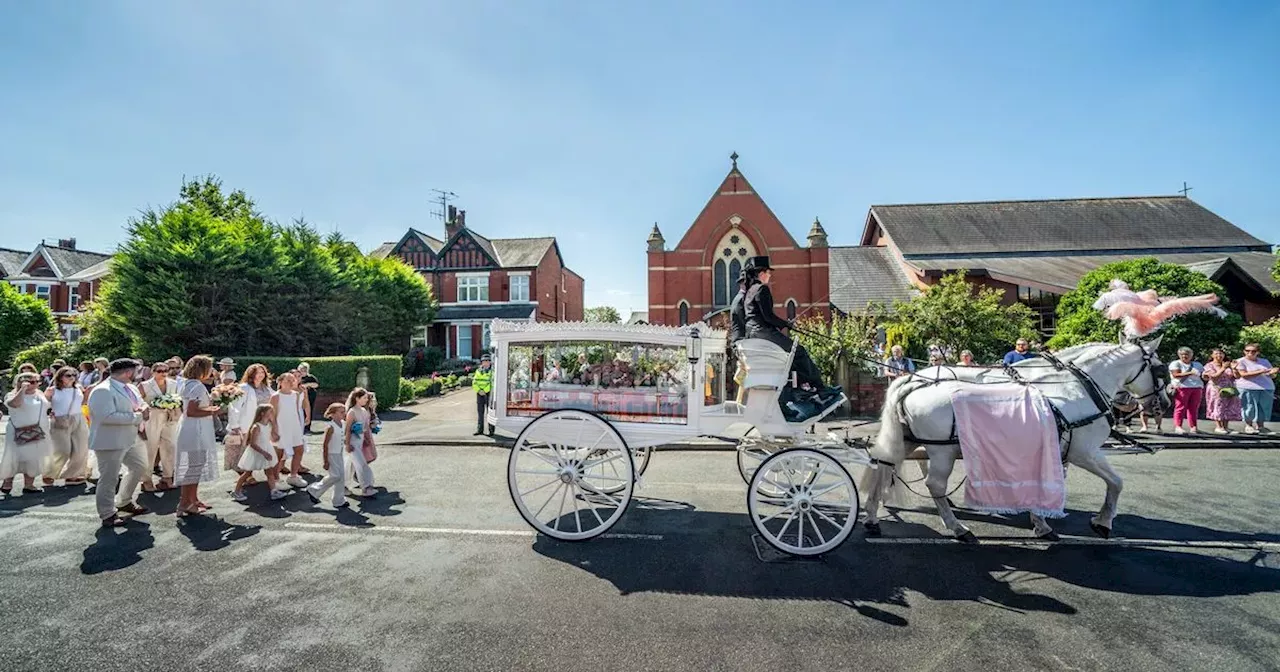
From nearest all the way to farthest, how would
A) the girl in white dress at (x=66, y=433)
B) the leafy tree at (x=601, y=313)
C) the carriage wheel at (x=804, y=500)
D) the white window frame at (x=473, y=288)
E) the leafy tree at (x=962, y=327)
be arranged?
the carriage wheel at (x=804, y=500)
the girl in white dress at (x=66, y=433)
the leafy tree at (x=962, y=327)
the white window frame at (x=473, y=288)
the leafy tree at (x=601, y=313)

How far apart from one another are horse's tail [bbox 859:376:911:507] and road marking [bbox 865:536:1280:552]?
44 cm

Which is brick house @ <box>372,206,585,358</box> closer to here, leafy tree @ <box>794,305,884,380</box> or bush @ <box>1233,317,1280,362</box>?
leafy tree @ <box>794,305,884,380</box>

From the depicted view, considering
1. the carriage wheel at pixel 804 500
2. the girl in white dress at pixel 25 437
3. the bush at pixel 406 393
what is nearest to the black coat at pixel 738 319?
the carriage wheel at pixel 804 500

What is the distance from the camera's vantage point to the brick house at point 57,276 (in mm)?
37250

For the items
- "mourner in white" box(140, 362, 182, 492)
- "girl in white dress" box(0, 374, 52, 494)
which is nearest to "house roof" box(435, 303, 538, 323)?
"mourner in white" box(140, 362, 182, 492)

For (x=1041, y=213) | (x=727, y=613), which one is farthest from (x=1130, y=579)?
(x=1041, y=213)

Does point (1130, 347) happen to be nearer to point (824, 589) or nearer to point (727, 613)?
point (824, 589)

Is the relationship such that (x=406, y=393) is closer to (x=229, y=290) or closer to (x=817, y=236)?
(x=229, y=290)

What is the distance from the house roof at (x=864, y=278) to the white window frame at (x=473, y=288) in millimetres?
19818

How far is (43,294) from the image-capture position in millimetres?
37750

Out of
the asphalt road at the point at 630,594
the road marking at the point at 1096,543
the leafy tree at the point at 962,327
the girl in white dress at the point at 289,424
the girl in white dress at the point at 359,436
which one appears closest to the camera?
the asphalt road at the point at 630,594

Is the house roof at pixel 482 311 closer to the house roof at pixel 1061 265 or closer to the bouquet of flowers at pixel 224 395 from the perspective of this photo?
the house roof at pixel 1061 265

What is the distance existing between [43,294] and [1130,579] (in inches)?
2225

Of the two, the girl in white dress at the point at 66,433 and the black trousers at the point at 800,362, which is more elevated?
the black trousers at the point at 800,362
